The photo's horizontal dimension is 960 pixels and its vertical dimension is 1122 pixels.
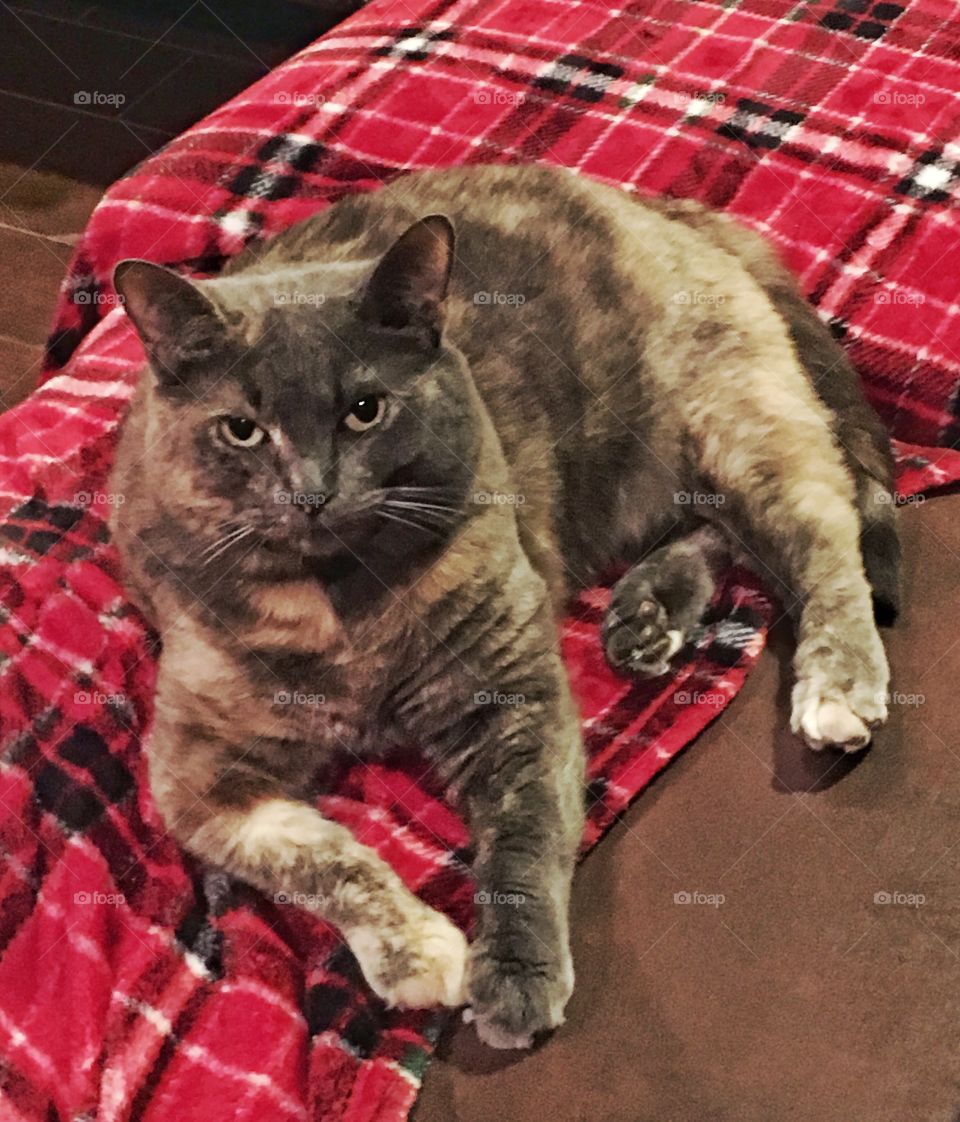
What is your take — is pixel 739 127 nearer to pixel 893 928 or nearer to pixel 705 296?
pixel 705 296

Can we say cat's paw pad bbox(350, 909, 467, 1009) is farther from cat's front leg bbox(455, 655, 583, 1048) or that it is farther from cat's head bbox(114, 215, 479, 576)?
cat's head bbox(114, 215, 479, 576)

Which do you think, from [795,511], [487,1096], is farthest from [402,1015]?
[795,511]

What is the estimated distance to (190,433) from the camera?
1.24m

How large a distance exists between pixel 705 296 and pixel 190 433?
859mm

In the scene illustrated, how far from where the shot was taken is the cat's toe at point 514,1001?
46.4 inches

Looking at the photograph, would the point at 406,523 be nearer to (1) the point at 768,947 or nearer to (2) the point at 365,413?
(2) the point at 365,413

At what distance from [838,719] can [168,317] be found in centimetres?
93

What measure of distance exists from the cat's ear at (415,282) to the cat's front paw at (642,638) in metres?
0.52

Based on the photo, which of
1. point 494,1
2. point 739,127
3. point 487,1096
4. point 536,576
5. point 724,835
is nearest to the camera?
point 487,1096

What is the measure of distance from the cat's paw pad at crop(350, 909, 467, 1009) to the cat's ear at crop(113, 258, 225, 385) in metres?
0.68

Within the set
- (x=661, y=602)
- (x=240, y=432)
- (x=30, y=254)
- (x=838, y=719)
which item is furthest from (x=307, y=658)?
(x=30, y=254)

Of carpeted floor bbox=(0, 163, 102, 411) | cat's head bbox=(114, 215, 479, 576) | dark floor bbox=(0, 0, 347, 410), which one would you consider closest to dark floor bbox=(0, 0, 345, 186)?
dark floor bbox=(0, 0, 347, 410)

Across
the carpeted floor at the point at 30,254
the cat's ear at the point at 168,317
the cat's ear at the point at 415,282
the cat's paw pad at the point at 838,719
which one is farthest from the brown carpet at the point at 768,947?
the carpeted floor at the point at 30,254

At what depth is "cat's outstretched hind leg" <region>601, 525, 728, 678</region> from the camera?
1545 mm
